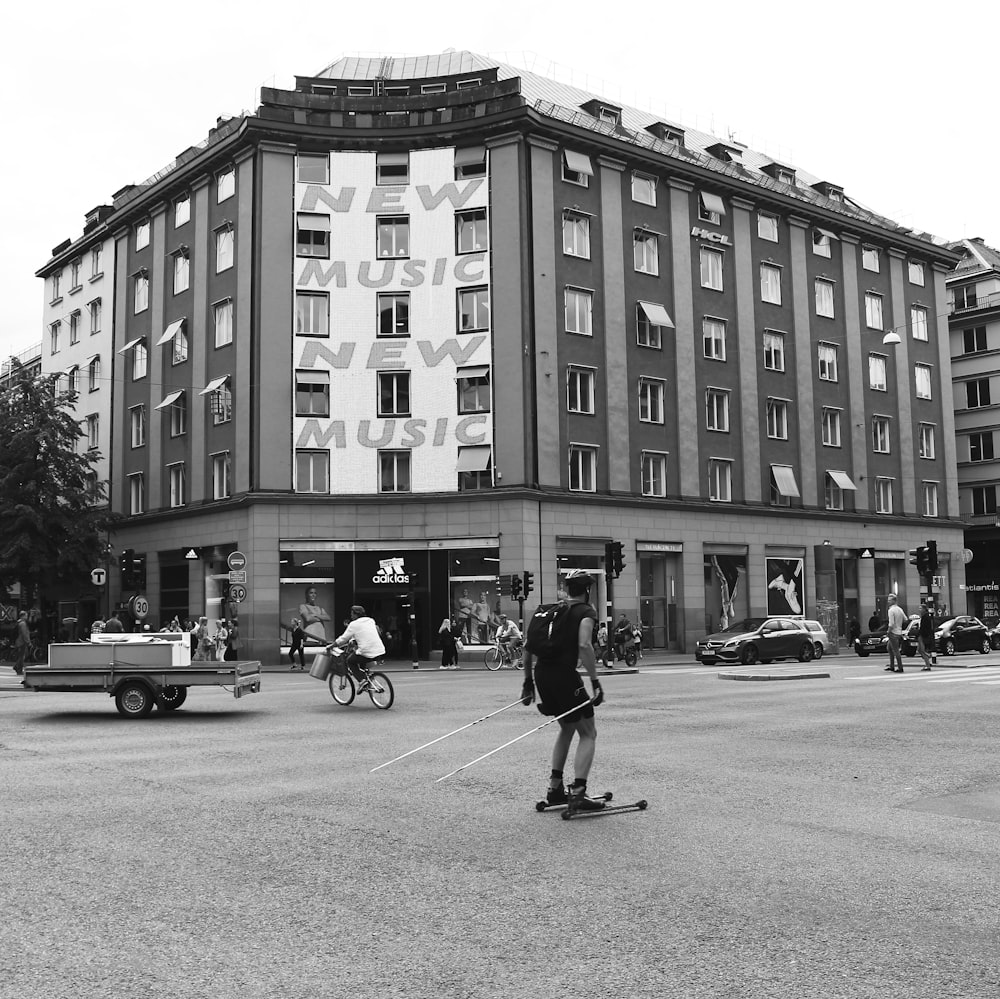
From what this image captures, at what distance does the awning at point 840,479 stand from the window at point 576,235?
1500cm

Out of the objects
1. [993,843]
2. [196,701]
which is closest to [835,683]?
[196,701]

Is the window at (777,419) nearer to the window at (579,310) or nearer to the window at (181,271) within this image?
the window at (579,310)

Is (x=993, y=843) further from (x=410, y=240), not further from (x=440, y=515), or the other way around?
(x=410, y=240)

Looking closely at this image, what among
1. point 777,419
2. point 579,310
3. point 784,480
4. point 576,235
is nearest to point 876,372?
point 777,419

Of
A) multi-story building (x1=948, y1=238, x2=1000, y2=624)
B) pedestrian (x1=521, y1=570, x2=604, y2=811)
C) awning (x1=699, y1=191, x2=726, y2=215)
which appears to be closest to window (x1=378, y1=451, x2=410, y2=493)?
awning (x1=699, y1=191, x2=726, y2=215)

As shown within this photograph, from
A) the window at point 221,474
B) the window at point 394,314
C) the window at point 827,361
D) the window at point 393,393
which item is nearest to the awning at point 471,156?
the window at point 394,314

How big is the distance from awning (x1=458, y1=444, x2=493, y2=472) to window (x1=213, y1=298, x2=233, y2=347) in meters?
9.69

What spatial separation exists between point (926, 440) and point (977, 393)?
9.20 meters

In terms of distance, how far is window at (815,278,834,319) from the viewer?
163 feet

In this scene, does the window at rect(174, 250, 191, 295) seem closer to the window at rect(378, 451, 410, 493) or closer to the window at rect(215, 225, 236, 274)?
the window at rect(215, 225, 236, 274)

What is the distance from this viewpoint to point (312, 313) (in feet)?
132

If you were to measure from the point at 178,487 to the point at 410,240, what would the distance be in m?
13.3

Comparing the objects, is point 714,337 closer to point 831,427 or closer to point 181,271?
point 831,427

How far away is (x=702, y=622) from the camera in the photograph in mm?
43281
